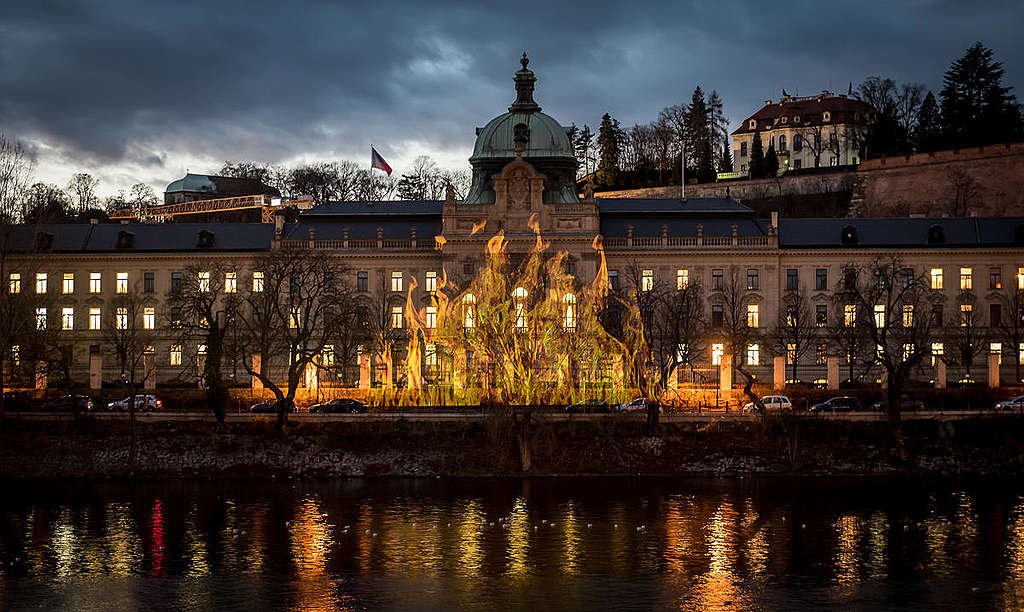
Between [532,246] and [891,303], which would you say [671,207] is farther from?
[891,303]

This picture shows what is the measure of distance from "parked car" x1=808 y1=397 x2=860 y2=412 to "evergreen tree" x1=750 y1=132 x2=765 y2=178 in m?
82.8

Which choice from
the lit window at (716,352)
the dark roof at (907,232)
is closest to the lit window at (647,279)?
the lit window at (716,352)

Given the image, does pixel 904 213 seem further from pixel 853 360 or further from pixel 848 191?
pixel 853 360

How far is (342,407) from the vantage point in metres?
72.1

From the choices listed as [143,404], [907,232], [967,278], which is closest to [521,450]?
[143,404]

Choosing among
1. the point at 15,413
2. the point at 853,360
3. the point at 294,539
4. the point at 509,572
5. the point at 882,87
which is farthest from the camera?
the point at 882,87

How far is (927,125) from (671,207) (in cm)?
6450

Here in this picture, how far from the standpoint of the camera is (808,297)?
97250mm

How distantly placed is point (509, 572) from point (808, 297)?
200ft

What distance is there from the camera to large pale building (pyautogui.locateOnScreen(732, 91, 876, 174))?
16162cm

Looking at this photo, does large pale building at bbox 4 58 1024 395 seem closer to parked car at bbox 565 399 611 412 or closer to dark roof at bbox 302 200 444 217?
dark roof at bbox 302 200 444 217

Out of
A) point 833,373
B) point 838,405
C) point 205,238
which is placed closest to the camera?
point 838,405

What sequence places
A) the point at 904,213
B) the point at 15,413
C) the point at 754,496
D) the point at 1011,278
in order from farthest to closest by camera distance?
the point at 904,213, the point at 1011,278, the point at 15,413, the point at 754,496

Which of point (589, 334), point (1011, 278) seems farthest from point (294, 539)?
point (1011, 278)
